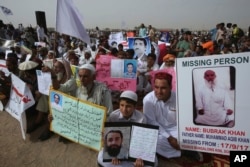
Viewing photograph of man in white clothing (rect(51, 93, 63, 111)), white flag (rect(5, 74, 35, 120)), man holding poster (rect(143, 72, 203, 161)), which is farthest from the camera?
white flag (rect(5, 74, 35, 120))

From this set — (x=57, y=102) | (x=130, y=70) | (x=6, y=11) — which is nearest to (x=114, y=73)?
(x=130, y=70)

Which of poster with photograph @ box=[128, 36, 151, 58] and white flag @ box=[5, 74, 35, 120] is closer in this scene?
white flag @ box=[5, 74, 35, 120]

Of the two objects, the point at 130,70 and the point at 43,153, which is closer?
the point at 43,153

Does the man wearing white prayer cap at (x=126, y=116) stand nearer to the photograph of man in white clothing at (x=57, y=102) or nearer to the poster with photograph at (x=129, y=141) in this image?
the poster with photograph at (x=129, y=141)

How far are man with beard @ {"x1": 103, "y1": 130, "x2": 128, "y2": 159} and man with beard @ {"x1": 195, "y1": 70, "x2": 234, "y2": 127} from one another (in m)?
1.10

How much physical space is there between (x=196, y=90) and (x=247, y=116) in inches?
28.4

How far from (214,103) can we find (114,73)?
329 cm

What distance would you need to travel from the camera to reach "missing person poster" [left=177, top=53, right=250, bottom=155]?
3393 millimetres

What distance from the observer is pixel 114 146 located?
11.7 feet

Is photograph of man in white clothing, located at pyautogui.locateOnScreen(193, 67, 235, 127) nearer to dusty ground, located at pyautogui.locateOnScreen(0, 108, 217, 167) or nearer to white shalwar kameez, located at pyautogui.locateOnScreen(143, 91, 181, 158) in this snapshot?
white shalwar kameez, located at pyautogui.locateOnScreen(143, 91, 181, 158)

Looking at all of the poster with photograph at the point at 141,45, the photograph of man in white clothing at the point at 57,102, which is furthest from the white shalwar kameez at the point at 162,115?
the poster with photograph at the point at 141,45

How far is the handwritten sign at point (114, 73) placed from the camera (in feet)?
21.0

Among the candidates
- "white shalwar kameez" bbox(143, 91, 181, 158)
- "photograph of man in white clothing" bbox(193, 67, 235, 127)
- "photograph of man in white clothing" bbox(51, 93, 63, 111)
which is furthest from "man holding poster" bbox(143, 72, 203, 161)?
"photograph of man in white clothing" bbox(51, 93, 63, 111)

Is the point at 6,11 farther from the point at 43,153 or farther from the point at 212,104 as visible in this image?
the point at 212,104
